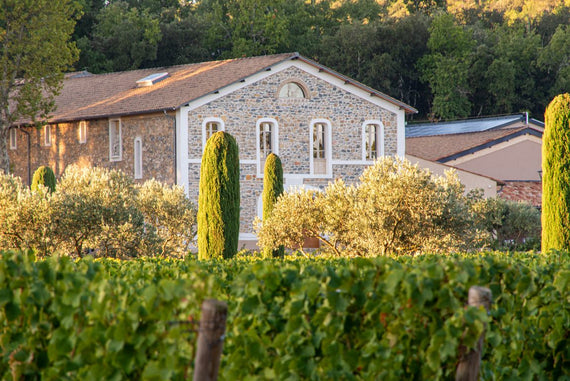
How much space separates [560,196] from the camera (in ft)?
51.4

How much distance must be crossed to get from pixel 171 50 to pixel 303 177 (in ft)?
83.3

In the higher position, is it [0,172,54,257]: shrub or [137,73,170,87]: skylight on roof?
[137,73,170,87]: skylight on roof

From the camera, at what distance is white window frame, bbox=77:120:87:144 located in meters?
36.1

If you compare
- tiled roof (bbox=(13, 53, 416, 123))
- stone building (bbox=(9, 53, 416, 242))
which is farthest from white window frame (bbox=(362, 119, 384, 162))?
tiled roof (bbox=(13, 53, 416, 123))

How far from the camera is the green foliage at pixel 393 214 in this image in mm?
17406

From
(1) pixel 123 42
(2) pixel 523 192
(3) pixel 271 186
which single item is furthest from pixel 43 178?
(1) pixel 123 42

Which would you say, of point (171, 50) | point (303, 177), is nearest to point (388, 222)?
point (303, 177)

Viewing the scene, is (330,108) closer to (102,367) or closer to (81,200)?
(81,200)

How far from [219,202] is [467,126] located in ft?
102

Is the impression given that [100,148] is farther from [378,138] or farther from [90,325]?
[90,325]

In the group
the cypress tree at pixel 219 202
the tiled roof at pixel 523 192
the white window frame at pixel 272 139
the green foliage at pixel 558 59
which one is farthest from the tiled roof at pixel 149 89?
the green foliage at pixel 558 59

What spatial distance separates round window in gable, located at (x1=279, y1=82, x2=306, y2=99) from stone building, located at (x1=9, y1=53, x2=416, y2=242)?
1.6 inches

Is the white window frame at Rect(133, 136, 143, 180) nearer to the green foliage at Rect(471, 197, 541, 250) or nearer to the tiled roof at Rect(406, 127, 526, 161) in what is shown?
the tiled roof at Rect(406, 127, 526, 161)

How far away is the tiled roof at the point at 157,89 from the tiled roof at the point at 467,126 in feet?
36.3
